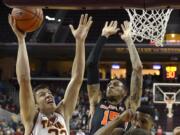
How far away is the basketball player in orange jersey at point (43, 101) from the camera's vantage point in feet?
10.00

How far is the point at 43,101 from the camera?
3166 millimetres

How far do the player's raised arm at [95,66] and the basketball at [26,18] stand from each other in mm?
799

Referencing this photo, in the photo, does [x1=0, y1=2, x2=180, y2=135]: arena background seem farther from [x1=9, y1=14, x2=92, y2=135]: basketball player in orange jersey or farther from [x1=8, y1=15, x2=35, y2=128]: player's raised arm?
[x1=8, y1=15, x2=35, y2=128]: player's raised arm

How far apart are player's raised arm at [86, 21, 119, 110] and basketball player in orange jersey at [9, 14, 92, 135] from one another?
0.55 m

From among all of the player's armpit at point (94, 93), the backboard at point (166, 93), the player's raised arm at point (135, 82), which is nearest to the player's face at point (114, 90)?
the player's raised arm at point (135, 82)

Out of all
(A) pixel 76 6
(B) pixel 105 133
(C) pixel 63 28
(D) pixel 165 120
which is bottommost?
(D) pixel 165 120

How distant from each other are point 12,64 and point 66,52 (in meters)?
4.05

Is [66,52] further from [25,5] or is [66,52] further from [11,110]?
[25,5]

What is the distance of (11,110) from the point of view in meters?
15.9

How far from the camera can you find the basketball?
3.08 m

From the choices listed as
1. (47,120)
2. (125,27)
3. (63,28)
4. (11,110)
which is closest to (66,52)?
(63,28)

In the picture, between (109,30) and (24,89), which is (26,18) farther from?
(109,30)

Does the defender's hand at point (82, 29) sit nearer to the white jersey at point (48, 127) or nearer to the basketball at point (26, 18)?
the basketball at point (26, 18)

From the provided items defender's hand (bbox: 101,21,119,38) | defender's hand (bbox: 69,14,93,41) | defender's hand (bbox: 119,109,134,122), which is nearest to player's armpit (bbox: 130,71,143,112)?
defender's hand (bbox: 101,21,119,38)
